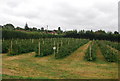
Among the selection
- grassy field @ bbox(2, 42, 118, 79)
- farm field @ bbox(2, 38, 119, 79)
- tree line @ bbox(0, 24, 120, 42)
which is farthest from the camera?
tree line @ bbox(0, 24, 120, 42)

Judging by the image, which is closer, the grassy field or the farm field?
the grassy field

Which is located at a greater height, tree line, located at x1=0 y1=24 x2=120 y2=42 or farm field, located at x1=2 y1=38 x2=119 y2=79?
tree line, located at x1=0 y1=24 x2=120 y2=42

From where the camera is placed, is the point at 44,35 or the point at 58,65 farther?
the point at 44,35

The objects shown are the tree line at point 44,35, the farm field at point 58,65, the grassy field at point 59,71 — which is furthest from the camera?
the tree line at point 44,35

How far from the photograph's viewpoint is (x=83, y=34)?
4731 cm

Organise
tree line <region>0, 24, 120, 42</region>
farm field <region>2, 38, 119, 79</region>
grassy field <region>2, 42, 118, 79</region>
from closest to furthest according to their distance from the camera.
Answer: grassy field <region>2, 42, 118, 79</region>, farm field <region>2, 38, 119, 79</region>, tree line <region>0, 24, 120, 42</region>

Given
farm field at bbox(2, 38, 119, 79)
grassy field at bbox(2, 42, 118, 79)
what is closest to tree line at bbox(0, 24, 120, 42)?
farm field at bbox(2, 38, 119, 79)

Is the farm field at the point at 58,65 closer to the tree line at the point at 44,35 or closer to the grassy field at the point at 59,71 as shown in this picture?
the grassy field at the point at 59,71

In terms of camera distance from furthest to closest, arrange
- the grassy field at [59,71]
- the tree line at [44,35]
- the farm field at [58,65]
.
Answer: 1. the tree line at [44,35]
2. the farm field at [58,65]
3. the grassy field at [59,71]

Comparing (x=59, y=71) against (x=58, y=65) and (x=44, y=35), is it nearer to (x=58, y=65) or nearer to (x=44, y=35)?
(x=58, y=65)

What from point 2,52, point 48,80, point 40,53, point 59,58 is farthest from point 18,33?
point 48,80

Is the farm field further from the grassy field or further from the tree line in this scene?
the tree line

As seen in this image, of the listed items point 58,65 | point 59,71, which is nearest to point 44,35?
point 58,65

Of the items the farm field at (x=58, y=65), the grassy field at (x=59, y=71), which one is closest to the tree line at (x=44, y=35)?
the farm field at (x=58, y=65)
